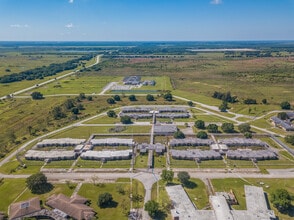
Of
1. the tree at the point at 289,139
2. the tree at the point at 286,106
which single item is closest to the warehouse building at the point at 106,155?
the tree at the point at 289,139

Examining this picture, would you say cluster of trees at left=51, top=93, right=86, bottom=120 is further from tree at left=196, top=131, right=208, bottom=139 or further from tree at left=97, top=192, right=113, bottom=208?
tree at left=97, top=192, right=113, bottom=208

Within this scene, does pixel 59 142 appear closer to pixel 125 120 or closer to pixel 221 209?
pixel 125 120

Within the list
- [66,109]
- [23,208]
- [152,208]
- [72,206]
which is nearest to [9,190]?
[23,208]

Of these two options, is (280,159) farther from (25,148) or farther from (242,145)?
(25,148)

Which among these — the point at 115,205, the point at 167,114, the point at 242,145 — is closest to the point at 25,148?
the point at 115,205

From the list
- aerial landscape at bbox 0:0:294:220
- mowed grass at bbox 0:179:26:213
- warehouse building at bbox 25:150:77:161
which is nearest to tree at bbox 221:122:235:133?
aerial landscape at bbox 0:0:294:220

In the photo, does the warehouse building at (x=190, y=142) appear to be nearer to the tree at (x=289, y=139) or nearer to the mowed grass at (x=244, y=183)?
the mowed grass at (x=244, y=183)
